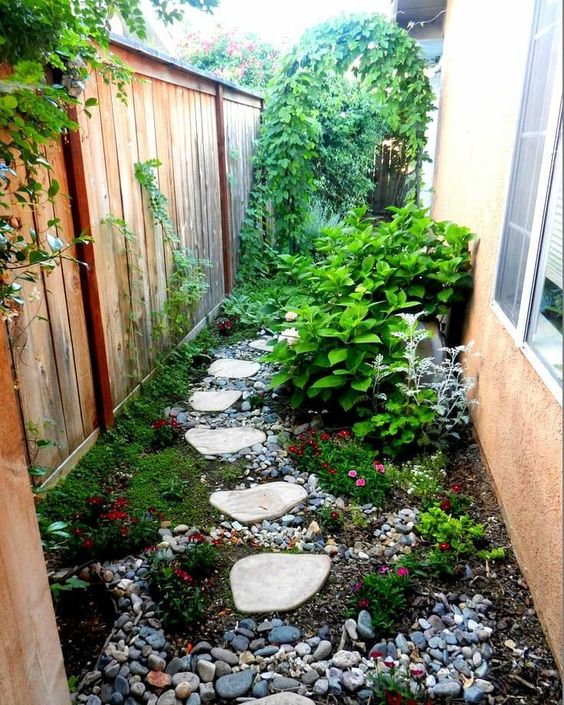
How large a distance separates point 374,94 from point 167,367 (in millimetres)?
4016

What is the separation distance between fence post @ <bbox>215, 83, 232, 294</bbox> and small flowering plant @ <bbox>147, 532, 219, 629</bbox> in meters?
3.87

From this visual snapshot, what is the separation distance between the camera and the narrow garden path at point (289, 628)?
1765 mm

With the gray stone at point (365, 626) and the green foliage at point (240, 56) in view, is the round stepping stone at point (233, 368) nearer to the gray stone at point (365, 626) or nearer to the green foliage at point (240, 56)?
the gray stone at point (365, 626)

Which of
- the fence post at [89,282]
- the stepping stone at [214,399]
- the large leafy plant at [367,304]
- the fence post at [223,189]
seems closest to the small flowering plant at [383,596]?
the large leafy plant at [367,304]

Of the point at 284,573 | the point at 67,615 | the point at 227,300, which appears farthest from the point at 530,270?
the point at 227,300

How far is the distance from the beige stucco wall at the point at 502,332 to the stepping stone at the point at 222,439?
1.26 m

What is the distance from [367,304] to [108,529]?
1.96 metres

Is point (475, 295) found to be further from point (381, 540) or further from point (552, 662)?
point (552, 662)

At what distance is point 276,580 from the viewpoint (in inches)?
87.9

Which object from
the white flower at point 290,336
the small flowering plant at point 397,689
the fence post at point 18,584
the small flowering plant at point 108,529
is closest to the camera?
the fence post at point 18,584

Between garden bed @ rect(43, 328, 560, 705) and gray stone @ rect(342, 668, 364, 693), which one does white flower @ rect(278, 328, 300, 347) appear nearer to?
garden bed @ rect(43, 328, 560, 705)

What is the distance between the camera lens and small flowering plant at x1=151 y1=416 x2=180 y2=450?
3238 millimetres

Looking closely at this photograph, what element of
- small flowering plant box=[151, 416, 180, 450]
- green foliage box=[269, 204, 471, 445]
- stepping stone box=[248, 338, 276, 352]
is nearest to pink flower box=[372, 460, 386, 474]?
green foliage box=[269, 204, 471, 445]

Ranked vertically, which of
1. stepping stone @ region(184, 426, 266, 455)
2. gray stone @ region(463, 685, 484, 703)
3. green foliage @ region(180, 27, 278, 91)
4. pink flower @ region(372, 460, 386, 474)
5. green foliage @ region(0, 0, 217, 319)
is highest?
green foliage @ region(180, 27, 278, 91)
